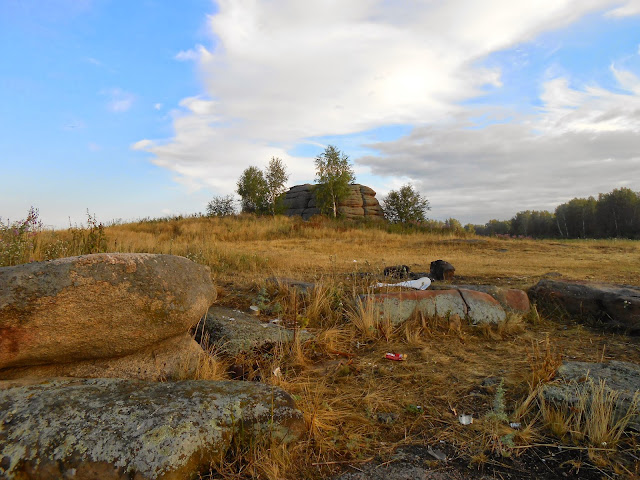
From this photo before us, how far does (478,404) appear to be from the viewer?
2.77 m

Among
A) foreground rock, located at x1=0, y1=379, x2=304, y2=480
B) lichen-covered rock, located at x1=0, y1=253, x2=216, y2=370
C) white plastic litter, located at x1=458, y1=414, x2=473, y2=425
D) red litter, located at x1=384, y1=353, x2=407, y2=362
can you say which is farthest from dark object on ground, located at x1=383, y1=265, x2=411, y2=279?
foreground rock, located at x1=0, y1=379, x2=304, y2=480

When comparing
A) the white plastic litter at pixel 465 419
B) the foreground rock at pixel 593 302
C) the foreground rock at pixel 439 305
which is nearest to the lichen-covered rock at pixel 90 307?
the white plastic litter at pixel 465 419

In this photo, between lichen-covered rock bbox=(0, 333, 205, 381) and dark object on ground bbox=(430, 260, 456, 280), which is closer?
lichen-covered rock bbox=(0, 333, 205, 381)

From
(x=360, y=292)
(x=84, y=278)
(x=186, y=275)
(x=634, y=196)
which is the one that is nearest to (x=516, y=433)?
(x=186, y=275)

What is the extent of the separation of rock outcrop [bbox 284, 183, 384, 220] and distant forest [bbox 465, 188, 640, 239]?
7.97 m

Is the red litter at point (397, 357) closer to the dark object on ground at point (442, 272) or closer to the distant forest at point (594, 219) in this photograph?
the dark object on ground at point (442, 272)

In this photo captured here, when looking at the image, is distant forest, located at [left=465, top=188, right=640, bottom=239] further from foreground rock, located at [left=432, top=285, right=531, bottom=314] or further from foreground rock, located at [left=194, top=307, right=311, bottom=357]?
foreground rock, located at [left=194, top=307, right=311, bottom=357]

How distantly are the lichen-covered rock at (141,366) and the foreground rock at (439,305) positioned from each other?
2171 mm

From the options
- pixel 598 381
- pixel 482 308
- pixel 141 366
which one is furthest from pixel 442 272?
pixel 141 366

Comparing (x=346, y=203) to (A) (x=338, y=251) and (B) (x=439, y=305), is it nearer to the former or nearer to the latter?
(A) (x=338, y=251)

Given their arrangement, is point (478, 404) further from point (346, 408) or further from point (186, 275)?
point (186, 275)

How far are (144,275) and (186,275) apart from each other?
0.37 meters

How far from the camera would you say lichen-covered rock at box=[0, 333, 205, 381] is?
8.41 feet

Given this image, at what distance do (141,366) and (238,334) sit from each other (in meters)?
1.07
